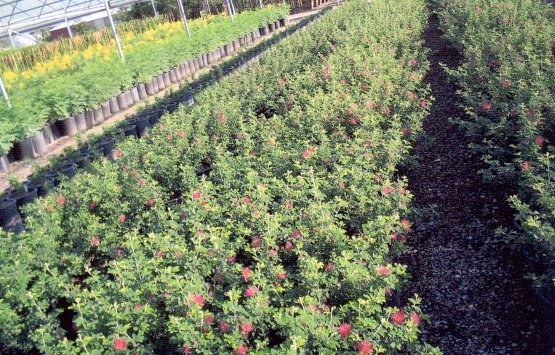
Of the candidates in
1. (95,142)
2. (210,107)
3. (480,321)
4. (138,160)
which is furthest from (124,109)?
(480,321)

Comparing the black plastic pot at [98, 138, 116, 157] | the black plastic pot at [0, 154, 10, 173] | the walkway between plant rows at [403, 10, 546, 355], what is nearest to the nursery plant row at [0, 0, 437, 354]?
the walkway between plant rows at [403, 10, 546, 355]

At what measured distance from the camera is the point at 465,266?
345 cm

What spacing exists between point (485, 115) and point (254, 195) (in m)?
3.16

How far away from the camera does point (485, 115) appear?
5215mm

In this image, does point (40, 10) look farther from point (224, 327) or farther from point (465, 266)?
point (224, 327)

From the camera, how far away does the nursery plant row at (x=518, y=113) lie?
123 inches

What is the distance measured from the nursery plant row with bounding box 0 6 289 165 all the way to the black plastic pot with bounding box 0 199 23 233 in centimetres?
253

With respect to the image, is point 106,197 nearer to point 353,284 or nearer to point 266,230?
point 266,230

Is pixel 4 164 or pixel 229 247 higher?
pixel 4 164

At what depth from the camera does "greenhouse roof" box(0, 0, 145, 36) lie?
55.9ft

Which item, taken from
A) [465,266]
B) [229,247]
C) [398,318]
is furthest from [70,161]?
[398,318]

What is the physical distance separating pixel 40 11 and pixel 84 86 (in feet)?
40.1

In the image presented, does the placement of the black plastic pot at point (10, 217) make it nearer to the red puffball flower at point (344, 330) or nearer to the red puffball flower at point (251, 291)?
the red puffball flower at point (251, 291)

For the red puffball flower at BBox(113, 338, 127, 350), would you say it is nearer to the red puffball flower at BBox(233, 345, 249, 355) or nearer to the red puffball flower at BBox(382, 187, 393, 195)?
the red puffball flower at BBox(233, 345, 249, 355)
